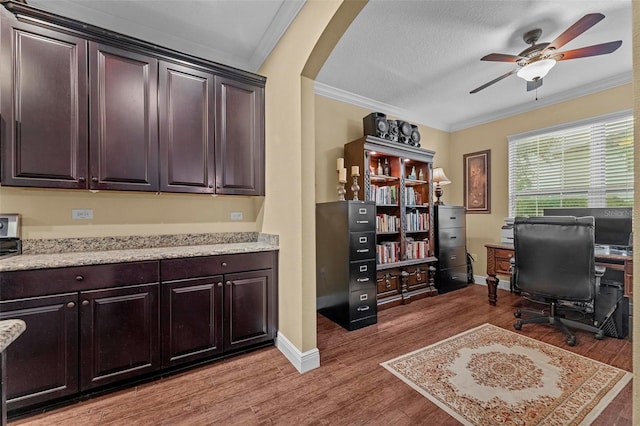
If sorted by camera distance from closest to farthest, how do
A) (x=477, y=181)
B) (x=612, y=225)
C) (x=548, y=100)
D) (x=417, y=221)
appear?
1. (x=612, y=225)
2. (x=548, y=100)
3. (x=417, y=221)
4. (x=477, y=181)

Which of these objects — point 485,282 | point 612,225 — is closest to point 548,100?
point 612,225

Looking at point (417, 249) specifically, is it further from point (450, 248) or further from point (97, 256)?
point (97, 256)

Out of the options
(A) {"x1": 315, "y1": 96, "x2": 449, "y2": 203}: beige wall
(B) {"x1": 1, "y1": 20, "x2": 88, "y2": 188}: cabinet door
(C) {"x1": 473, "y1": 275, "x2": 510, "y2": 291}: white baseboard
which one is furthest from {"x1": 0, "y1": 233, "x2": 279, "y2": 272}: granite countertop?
(C) {"x1": 473, "y1": 275, "x2": 510, "y2": 291}: white baseboard

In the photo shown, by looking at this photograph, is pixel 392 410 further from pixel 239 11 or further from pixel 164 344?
pixel 239 11

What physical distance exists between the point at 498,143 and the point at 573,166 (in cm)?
102

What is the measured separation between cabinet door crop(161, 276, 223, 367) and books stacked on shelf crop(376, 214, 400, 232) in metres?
2.10

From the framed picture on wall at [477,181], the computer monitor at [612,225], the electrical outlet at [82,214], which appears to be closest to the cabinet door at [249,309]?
the electrical outlet at [82,214]

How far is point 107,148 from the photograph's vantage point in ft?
6.45

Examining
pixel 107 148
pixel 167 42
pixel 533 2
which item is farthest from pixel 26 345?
pixel 533 2

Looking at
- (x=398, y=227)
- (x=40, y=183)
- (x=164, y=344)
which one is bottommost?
(x=164, y=344)

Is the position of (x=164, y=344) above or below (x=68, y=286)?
below

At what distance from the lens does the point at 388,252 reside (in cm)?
344

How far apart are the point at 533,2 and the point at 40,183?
3.85 meters

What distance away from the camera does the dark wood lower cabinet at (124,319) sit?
61.8 inches
